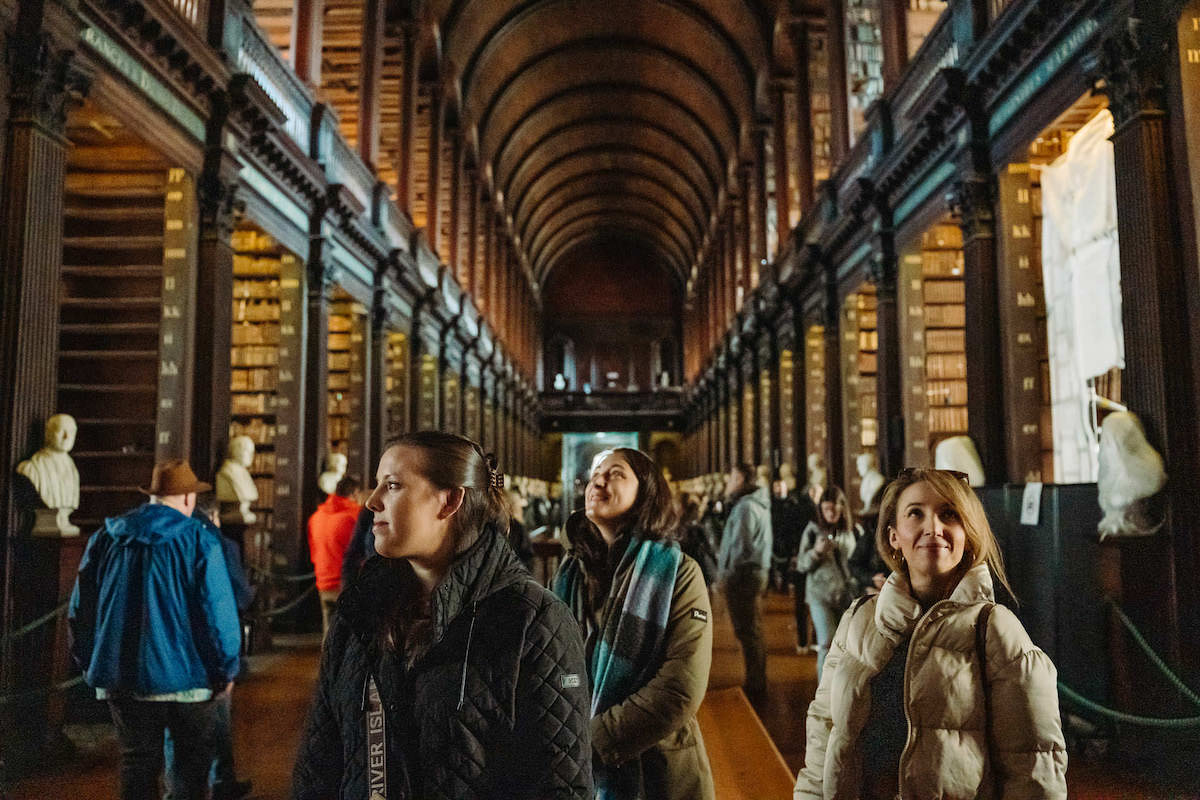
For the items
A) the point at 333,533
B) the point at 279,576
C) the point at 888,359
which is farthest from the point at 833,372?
the point at 333,533

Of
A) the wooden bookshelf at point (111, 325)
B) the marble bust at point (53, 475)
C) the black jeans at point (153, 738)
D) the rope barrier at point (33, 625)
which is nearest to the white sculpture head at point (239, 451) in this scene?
the wooden bookshelf at point (111, 325)

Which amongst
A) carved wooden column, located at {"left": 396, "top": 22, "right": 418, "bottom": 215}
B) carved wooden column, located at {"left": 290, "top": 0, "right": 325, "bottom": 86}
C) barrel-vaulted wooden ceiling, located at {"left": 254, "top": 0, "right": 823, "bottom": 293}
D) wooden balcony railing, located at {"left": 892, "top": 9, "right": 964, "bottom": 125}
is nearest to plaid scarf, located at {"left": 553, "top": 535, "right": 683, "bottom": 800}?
wooden balcony railing, located at {"left": 892, "top": 9, "right": 964, "bottom": 125}

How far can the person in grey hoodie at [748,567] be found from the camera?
5422 millimetres

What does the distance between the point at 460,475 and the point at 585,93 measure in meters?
22.5

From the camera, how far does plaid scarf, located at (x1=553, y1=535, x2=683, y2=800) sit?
6.59 ft

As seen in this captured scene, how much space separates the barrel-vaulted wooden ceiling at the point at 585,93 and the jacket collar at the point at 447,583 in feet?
31.7

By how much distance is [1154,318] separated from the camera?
4.20 meters

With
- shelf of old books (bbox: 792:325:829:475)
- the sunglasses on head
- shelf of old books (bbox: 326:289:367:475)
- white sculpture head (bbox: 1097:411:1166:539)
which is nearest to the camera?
the sunglasses on head

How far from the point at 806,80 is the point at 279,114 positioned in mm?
7895

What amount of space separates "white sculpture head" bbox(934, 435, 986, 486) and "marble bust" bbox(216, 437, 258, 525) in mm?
5066

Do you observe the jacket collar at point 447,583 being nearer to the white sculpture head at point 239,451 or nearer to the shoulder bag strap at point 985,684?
the shoulder bag strap at point 985,684

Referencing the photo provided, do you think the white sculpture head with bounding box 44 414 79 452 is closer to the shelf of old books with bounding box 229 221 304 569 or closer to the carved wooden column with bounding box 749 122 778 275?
the shelf of old books with bounding box 229 221 304 569

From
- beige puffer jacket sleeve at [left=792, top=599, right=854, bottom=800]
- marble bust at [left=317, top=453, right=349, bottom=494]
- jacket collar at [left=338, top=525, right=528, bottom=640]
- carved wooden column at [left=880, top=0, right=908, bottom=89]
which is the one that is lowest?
beige puffer jacket sleeve at [left=792, top=599, right=854, bottom=800]

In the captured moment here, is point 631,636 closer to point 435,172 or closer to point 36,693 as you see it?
point 36,693
